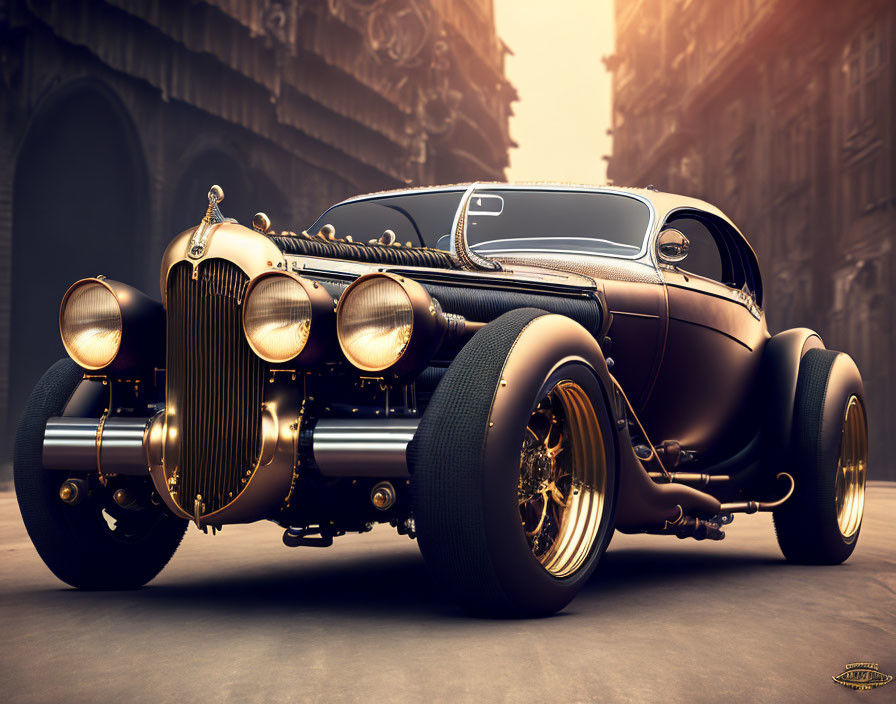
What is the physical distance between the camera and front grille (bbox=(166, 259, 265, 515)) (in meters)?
4.00

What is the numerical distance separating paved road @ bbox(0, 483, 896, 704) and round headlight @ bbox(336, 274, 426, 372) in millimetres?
880

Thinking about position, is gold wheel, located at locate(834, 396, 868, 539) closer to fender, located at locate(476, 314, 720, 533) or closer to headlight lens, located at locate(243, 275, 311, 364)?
fender, located at locate(476, 314, 720, 533)

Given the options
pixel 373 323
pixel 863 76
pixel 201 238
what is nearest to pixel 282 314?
pixel 373 323

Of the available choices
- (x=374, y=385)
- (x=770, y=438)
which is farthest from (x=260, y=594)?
(x=770, y=438)

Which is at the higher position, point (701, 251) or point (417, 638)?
point (701, 251)

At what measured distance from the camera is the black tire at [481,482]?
11.5 ft

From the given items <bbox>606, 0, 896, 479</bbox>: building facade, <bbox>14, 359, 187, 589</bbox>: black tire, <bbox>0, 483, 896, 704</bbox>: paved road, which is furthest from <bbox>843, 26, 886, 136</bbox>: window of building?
<bbox>14, 359, 187, 589</bbox>: black tire

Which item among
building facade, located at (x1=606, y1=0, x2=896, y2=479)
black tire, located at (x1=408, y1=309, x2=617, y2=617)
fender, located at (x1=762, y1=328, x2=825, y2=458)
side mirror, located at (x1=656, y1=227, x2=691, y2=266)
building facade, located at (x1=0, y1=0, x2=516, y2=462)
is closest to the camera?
black tire, located at (x1=408, y1=309, x2=617, y2=617)

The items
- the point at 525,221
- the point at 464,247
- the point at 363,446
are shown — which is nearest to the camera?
the point at 363,446

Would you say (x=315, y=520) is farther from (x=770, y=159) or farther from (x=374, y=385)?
(x=770, y=159)

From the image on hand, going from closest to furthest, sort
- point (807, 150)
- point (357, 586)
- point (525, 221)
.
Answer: point (357, 586) → point (525, 221) → point (807, 150)

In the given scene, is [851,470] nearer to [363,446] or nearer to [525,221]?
[525,221]

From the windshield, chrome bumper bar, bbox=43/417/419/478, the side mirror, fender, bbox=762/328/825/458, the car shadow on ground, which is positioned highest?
the windshield

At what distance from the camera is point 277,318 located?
3922 millimetres
